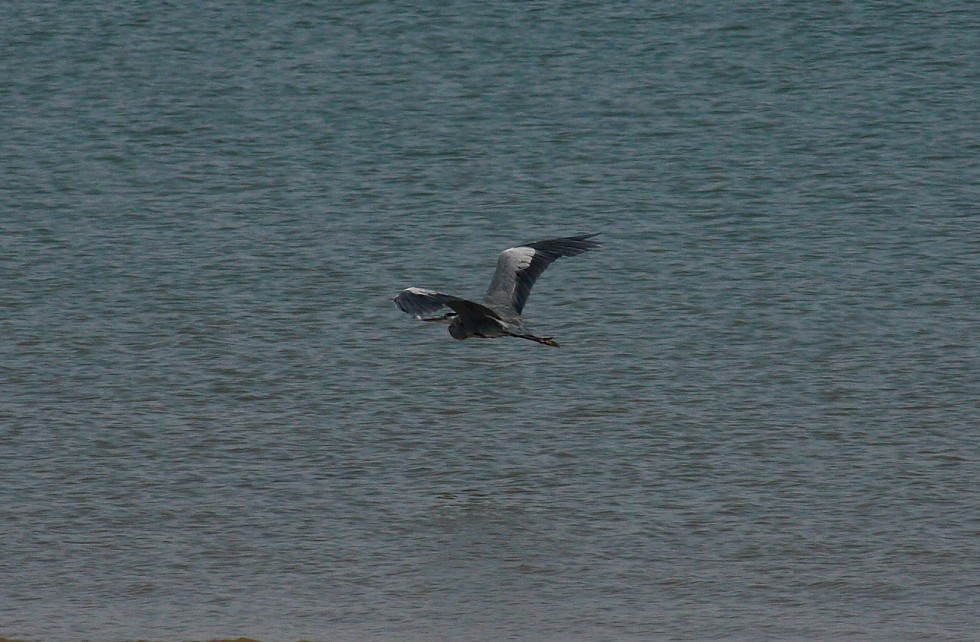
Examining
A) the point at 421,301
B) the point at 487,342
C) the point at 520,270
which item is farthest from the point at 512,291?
the point at 487,342

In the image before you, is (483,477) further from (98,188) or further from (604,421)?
(98,188)

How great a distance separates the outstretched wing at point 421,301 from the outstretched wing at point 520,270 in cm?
105

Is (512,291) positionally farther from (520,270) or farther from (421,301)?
(421,301)

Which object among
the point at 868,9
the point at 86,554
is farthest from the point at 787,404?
the point at 868,9

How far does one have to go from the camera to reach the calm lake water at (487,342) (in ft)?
36.8

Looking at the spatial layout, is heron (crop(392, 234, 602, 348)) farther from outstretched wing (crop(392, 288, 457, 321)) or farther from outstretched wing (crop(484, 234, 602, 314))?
outstretched wing (crop(392, 288, 457, 321))

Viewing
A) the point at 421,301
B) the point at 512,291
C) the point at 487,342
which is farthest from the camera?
the point at 487,342

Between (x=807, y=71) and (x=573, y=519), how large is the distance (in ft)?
41.9

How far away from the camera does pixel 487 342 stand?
1628 centimetres

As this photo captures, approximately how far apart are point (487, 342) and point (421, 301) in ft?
14.6

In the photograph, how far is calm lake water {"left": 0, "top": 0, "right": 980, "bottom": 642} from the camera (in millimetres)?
11203

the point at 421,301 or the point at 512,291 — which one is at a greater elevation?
the point at 421,301

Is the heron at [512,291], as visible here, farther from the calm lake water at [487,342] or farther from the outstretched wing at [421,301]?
the calm lake water at [487,342]

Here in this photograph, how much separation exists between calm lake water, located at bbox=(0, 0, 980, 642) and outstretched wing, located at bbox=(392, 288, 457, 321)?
1.38 meters
